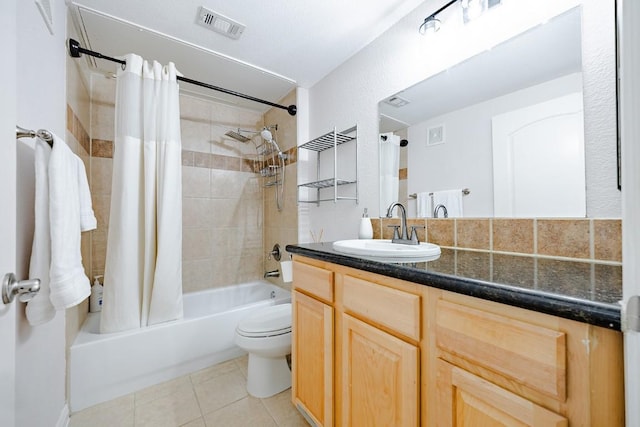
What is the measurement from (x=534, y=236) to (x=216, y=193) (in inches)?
95.6

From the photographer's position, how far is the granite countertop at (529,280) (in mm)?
463

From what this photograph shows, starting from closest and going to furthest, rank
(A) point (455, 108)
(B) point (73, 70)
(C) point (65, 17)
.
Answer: (A) point (455, 108)
(C) point (65, 17)
(B) point (73, 70)

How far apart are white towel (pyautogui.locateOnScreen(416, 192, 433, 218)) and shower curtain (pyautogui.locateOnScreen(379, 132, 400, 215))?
0.45 ft

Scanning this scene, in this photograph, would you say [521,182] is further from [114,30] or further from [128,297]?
[114,30]

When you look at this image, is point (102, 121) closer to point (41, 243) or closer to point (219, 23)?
point (219, 23)

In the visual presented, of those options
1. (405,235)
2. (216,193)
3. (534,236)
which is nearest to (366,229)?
(405,235)

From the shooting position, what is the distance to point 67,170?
0.92 meters

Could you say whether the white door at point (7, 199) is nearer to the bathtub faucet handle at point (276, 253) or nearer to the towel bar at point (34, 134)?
the towel bar at point (34, 134)

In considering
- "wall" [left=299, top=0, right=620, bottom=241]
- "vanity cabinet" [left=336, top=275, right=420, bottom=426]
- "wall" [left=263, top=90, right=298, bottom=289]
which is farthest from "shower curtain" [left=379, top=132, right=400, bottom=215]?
"wall" [left=263, top=90, right=298, bottom=289]

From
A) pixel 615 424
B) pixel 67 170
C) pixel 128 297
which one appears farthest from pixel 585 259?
pixel 128 297

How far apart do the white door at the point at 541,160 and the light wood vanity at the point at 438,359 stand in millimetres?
629

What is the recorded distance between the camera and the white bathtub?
1389mm

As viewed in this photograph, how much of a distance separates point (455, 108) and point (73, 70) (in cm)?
216

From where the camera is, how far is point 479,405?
60 centimetres
